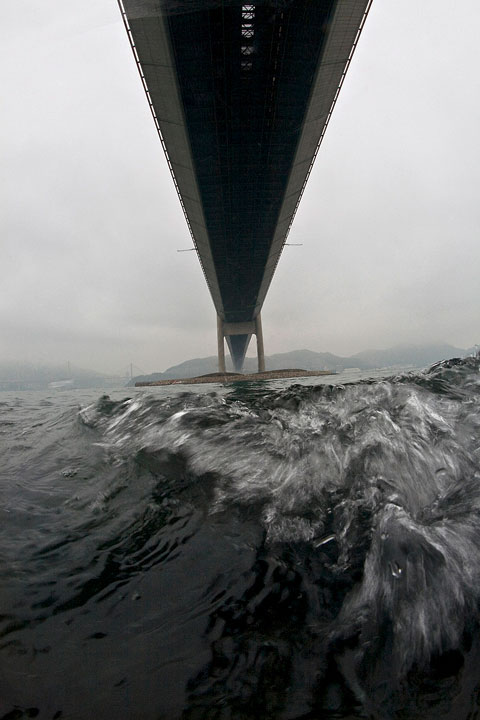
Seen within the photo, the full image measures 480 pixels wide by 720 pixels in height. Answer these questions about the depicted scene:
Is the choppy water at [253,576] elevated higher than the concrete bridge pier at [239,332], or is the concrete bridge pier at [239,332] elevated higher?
the concrete bridge pier at [239,332]

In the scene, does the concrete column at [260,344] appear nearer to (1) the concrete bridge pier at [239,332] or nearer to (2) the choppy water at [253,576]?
(1) the concrete bridge pier at [239,332]

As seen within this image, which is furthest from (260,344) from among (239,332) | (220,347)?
(220,347)

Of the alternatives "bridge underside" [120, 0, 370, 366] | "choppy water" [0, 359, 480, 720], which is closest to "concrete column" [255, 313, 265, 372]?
"bridge underside" [120, 0, 370, 366]

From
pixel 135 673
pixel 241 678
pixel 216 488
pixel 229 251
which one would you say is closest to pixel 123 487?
pixel 216 488

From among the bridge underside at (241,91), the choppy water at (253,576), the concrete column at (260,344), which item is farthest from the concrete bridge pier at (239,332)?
the choppy water at (253,576)

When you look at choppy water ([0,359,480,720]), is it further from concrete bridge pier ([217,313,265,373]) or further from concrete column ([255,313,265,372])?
concrete column ([255,313,265,372])
